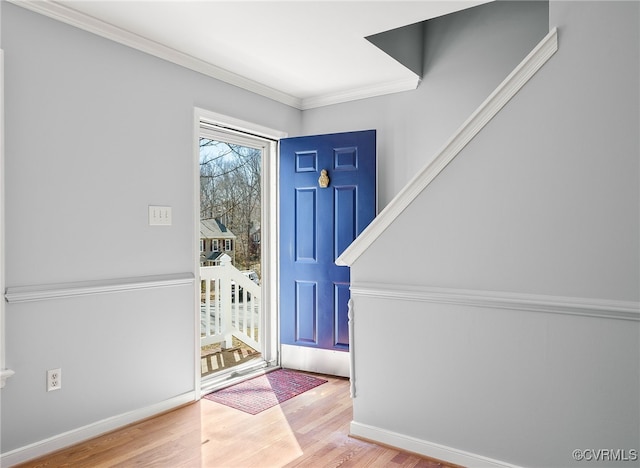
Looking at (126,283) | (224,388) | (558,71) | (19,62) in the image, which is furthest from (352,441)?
(19,62)

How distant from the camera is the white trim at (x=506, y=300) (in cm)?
177

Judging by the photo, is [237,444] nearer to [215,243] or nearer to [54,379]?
[54,379]

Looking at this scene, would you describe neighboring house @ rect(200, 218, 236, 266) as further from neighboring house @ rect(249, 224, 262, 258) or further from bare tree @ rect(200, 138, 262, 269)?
neighboring house @ rect(249, 224, 262, 258)

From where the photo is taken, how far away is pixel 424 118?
11.5 ft

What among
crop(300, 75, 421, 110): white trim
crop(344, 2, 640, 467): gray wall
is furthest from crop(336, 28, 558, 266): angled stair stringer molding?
crop(300, 75, 421, 110): white trim

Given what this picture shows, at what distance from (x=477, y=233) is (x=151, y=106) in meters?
2.04

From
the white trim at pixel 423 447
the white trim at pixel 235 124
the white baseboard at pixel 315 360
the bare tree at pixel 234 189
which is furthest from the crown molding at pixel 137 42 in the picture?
the white trim at pixel 423 447

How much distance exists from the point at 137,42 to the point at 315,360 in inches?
103

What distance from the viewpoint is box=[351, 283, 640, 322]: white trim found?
Answer: 177cm

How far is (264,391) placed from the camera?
3.27m

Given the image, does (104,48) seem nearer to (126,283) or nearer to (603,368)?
(126,283)

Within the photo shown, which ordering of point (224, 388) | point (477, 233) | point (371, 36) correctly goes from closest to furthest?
point (477, 233) < point (371, 36) < point (224, 388)

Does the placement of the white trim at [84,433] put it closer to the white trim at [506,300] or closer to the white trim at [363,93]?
the white trim at [506,300]

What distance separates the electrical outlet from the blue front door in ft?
5.97
